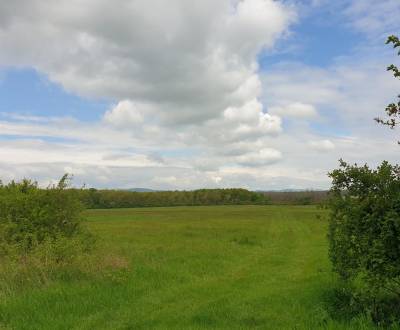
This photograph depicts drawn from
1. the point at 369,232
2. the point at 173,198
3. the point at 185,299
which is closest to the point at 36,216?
the point at 185,299

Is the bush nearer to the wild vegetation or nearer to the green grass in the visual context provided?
the green grass

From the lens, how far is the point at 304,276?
15656 millimetres

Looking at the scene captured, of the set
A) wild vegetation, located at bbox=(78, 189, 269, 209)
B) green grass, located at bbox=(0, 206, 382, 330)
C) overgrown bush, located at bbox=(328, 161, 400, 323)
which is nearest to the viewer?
overgrown bush, located at bbox=(328, 161, 400, 323)

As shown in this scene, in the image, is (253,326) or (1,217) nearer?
(253,326)

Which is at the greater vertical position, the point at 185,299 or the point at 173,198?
the point at 173,198

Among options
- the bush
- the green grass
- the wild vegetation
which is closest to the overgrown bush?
the green grass

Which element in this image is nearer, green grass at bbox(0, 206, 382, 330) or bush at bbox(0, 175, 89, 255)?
green grass at bbox(0, 206, 382, 330)

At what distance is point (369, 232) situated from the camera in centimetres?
897

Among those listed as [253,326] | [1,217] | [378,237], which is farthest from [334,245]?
[1,217]

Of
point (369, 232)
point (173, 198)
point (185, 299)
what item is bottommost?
point (185, 299)

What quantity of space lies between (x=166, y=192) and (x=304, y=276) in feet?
523

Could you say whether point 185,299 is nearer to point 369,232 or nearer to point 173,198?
point 369,232

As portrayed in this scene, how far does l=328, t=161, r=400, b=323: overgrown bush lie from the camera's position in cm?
864

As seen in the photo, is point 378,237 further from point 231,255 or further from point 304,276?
point 231,255
